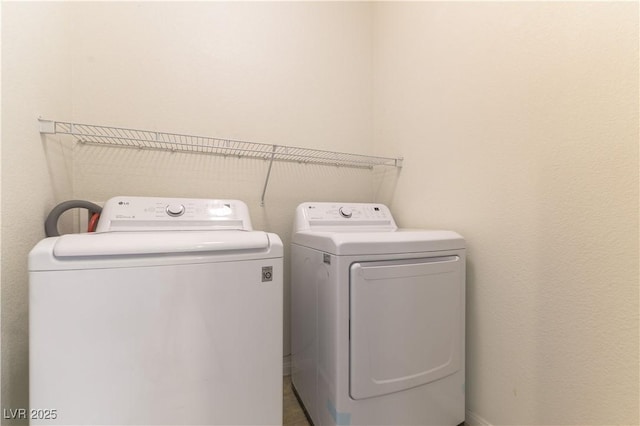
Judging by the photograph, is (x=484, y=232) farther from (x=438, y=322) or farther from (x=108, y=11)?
(x=108, y=11)

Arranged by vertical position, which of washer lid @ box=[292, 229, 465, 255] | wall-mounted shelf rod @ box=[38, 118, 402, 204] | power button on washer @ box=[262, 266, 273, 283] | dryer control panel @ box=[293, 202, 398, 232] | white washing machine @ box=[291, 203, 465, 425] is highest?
wall-mounted shelf rod @ box=[38, 118, 402, 204]

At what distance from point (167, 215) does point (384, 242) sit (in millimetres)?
→ 896

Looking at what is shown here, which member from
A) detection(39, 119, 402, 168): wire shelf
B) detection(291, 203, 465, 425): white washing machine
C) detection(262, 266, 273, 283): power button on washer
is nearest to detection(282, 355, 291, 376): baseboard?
detection(291, 203, 465, 425): white washing machine

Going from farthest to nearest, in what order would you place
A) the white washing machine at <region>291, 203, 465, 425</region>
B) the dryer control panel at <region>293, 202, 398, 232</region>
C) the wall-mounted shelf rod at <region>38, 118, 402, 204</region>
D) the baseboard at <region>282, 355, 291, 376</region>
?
the baseboard at <region>282, 355, 291, 376</region> → the dryer control panel at <region>293, 202, 398, 232</region> → the wall-mounted shelf rod at <region>38, 118, 402, 204</region> → the white washing machine at <region>291, 203, 465, 425</region>

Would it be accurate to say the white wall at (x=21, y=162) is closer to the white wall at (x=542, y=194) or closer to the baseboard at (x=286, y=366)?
the baseboard at (x=286, y=366)

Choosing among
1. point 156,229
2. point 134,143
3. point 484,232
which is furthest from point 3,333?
point 484,232

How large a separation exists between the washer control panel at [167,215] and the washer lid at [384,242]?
43 centimetres

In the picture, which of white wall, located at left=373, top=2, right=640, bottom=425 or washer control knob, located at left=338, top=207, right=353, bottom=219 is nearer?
white wall, located at left=373, top=2, right=640, bottom=425

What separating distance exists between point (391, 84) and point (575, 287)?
1419mm

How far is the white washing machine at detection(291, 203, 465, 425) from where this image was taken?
940mm

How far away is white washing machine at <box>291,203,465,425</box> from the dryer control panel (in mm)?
214

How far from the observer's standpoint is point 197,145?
4.53 ft

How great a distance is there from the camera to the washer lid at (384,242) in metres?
0.94

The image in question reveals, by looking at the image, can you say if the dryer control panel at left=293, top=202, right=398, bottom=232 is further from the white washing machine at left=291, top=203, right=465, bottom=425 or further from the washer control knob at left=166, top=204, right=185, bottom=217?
the washer control knob at left=166, top=204, right=185, bottom=217
